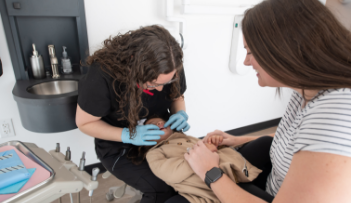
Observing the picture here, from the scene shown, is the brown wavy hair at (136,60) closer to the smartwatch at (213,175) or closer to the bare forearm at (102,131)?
the bare forearm at (102,131)

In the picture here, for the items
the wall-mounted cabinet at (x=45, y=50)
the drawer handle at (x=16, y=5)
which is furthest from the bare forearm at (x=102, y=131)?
the drawer handle at (x=16, y=5)

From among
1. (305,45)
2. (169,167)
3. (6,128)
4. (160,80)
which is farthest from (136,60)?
(6,128)

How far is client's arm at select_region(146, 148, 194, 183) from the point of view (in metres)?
0.99

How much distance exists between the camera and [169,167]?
1028 mm

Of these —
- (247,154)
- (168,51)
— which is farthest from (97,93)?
(247,154)

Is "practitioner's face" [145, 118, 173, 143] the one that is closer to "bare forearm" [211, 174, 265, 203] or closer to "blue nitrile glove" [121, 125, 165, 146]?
"blue nitrile glove" [121, 125, 165, 146]

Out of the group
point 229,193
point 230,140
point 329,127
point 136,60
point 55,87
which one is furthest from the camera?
point 55,87

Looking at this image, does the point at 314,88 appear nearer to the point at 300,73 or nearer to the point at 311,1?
the point at 300,73

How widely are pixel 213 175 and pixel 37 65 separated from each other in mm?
1218

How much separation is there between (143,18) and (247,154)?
118 centimetres

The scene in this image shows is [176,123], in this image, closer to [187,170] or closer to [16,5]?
[187,170]

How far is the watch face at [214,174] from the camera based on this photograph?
857mm

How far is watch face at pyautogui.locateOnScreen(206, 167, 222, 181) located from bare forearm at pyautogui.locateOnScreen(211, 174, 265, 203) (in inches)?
0.6

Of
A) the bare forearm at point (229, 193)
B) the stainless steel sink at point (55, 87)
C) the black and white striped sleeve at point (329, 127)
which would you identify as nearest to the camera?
the black and white striped sleeve at point (329, 127)
